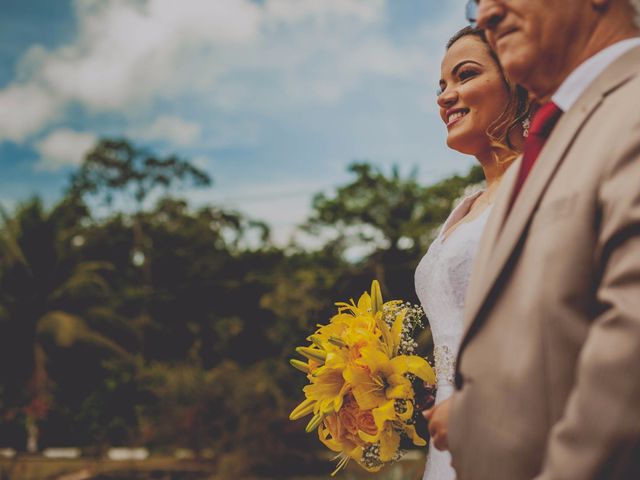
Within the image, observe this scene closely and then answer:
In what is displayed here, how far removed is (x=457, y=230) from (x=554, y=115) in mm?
872

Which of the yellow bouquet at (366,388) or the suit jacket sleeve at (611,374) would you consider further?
the yellow bouquet at (366,388)

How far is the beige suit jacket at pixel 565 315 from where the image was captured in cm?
111

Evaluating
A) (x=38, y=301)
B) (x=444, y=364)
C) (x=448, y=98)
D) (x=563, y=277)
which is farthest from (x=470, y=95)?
(x=38, y=301)

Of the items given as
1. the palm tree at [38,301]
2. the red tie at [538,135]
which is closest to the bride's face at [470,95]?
the red tie at [538,135]

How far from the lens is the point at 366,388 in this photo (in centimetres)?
212

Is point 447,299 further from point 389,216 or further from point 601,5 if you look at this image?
point 389,216

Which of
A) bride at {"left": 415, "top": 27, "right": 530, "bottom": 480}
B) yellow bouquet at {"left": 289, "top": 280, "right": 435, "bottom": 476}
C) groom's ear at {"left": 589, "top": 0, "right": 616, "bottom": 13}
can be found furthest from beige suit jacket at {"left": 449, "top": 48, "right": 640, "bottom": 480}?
bride at {"left": 415, "top": 27, "right": 530, "bottom": 480}

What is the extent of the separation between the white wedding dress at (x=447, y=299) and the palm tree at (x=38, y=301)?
1948 cm

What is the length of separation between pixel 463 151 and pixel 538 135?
0.96 meters

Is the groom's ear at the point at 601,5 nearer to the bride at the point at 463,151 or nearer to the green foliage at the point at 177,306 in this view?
the bride at the point at 463,151

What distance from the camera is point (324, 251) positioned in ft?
100

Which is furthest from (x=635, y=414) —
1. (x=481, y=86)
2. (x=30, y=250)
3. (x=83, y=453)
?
(x=30, y=250)

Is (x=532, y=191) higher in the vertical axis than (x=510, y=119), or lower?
lower

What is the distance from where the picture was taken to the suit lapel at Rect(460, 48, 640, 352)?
1.34m
